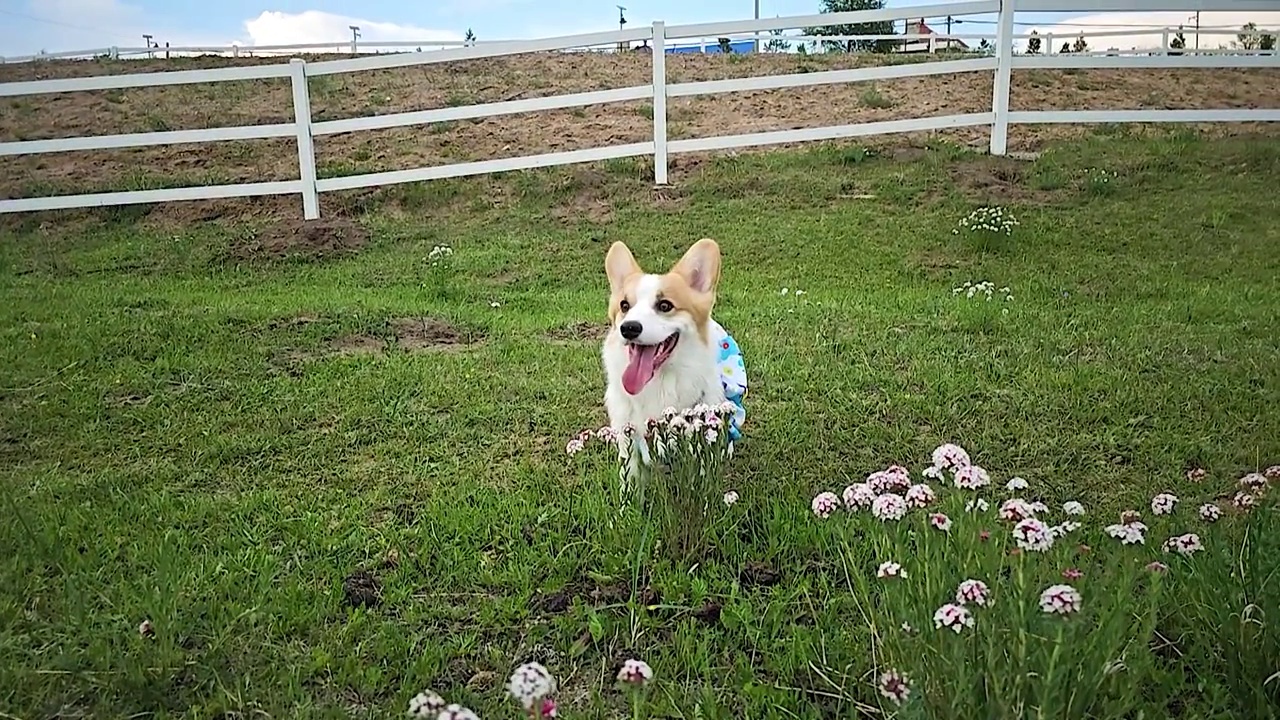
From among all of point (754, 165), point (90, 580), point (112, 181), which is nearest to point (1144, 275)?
point (754, 165)

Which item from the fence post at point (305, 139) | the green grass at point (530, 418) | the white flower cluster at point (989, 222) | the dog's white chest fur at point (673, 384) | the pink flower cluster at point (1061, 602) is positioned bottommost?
the green grass at point (530, 418)

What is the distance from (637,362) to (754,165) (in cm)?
469

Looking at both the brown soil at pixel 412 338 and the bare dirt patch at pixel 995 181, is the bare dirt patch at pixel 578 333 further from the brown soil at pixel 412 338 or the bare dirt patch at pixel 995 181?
the bare dirt patch at pixel 995 181

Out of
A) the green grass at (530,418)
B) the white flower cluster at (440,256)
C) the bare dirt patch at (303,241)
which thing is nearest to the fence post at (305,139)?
the bare dirt patch at (303,241)

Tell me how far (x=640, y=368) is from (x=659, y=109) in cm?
452

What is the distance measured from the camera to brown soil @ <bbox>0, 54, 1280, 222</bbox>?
701cm

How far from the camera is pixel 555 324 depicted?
4.30 metres

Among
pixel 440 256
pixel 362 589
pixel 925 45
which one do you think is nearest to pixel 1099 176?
pixel 440 256

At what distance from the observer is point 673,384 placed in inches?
96.7

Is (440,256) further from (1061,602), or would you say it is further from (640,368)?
(1061,602)

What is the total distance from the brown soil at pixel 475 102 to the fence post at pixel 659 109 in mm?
262

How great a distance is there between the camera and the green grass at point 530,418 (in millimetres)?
1678

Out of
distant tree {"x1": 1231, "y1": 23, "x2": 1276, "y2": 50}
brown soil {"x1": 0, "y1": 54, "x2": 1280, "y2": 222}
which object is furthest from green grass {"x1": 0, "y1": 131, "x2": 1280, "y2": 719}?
distant tree {"x1": 1231, "y1": 23, "x2": 1276, "y2": 50}

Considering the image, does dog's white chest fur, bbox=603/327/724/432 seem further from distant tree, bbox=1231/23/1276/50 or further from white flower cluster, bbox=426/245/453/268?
distant tree, bbox=1231/23/1276/50
